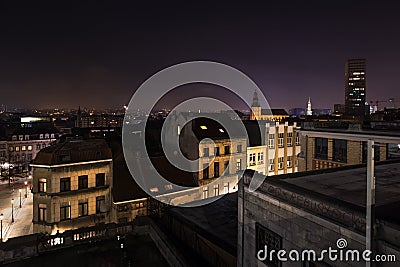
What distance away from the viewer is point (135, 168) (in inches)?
1455

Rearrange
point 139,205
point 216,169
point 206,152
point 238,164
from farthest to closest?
point 238,164, point 216,169, point 206,152, point 139,205

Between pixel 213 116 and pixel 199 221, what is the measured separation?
32.4 meters

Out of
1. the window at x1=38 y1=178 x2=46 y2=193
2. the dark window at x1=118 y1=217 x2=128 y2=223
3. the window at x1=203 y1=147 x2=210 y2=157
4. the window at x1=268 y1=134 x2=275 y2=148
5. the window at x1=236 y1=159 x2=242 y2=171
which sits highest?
the window at x1=268 y1=134 x2=275 y2=148

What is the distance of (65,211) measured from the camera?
103 feet

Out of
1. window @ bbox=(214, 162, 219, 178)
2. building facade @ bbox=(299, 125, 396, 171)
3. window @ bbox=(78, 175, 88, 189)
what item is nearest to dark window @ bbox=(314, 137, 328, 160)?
building facade @ bbox=(299, 125, 396, 171)

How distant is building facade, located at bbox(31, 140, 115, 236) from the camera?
3055 cm

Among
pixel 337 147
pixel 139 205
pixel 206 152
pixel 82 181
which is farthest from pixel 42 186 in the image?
pixel 337 147

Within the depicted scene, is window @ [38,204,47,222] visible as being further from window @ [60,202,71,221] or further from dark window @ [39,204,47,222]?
A: window @ [60,202,71,221]

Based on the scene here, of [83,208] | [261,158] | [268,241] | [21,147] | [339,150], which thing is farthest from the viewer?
[21,147]

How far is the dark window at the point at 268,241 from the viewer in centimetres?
1083

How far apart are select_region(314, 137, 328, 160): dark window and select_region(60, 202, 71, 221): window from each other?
28532 millimetres

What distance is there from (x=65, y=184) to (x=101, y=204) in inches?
176

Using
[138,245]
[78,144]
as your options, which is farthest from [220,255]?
[78,144]

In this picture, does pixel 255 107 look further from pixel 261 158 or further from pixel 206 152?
pixel 206 152
